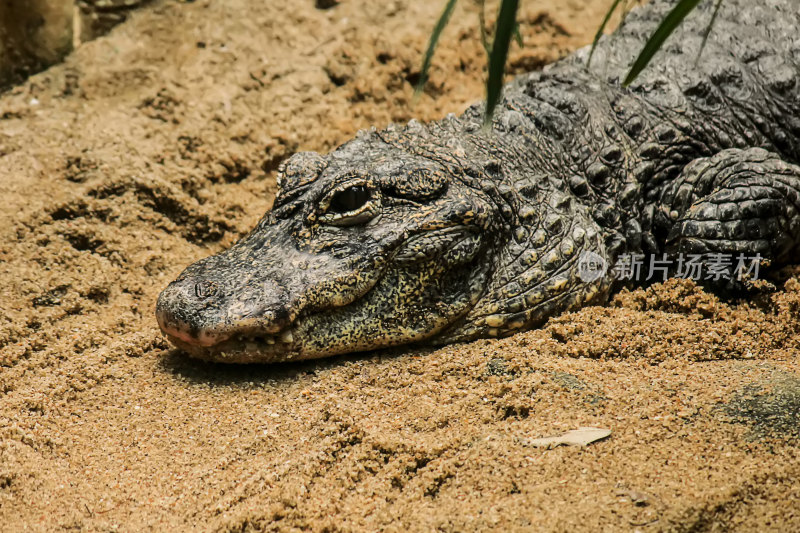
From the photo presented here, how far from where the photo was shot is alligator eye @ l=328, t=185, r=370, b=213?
394 cm

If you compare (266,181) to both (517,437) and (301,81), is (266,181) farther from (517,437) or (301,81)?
(517,437)

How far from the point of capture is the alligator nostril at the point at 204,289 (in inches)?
144

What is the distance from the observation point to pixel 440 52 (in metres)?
6.44

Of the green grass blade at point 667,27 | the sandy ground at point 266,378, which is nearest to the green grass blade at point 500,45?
the green grass blade at point 667,27

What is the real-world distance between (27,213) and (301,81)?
2.31 metres

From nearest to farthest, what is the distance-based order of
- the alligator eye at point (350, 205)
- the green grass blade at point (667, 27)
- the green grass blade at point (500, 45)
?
the green grass blade at point (500, 45), the green grass blade at point (667, 27), the alligator eye at point (350, 205)

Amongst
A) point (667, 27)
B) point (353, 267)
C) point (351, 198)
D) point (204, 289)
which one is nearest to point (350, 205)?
point (351, 198)

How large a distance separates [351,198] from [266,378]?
101 centimetres

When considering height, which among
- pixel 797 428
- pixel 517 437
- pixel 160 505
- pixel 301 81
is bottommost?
pixel 160 505

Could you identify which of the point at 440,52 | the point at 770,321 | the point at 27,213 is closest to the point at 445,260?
the point at 770,321

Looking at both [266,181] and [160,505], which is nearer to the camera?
[160,505]

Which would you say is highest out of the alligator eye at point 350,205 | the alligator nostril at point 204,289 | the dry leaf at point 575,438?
the alligator eye at point 350,205

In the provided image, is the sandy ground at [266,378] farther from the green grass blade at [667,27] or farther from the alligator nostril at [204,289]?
the green grass blade at [667,27]

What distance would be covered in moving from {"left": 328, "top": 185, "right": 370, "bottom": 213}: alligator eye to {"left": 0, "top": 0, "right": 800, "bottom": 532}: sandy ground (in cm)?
78
